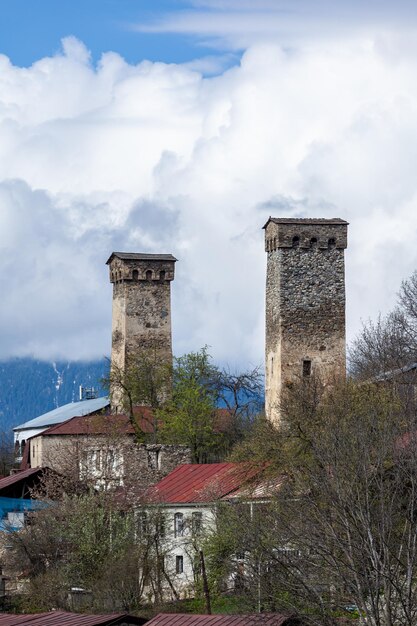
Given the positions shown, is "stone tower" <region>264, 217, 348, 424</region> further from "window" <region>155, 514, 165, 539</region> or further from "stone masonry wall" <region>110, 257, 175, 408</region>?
"stone masonry wall" <region>110, 257, 175, 408</region>

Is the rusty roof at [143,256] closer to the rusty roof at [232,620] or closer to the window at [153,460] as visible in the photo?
the window at [153,460]

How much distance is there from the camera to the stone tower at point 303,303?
6869 cm

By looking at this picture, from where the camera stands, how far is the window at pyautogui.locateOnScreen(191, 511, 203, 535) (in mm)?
56844

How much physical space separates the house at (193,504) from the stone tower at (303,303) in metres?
7.27

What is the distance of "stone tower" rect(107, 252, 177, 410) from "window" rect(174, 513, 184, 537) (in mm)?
24456

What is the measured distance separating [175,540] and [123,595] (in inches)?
270

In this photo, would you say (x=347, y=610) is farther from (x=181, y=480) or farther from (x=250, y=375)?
(x=250, y=375)

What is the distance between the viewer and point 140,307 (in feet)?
283

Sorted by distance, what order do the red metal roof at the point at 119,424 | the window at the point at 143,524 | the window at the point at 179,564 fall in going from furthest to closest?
the red metal roof at the point at 119,424
the window at the point at 143,524
the window at the point at 179,564

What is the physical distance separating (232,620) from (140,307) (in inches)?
1864

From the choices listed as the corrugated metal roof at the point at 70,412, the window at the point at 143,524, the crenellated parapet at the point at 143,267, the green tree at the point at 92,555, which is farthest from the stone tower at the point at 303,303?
the corrugated metal roof at the point at 70,412

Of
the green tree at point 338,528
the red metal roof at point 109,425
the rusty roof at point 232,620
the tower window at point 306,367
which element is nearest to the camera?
the green tree at point 338,528

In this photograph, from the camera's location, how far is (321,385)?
212 ft

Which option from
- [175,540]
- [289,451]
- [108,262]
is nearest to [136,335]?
[108,262]
